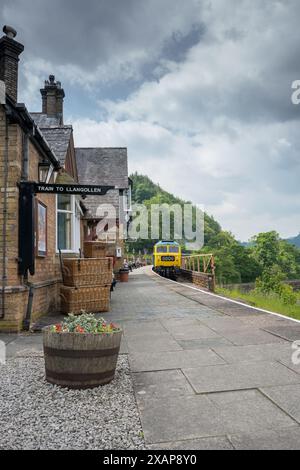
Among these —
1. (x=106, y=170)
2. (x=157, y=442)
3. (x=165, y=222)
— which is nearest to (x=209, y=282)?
(x=157, y=442)

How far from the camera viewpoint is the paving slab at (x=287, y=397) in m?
3.43

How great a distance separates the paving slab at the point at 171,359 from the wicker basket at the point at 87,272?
4.10 metres

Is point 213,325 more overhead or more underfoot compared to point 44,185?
more underfoot

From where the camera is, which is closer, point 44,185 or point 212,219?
point 44,185

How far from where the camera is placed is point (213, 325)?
7711mm

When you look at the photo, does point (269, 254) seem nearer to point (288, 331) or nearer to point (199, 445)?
point (288, 331)

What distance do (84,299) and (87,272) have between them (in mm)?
655

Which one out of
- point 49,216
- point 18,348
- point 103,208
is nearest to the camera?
point 18,348

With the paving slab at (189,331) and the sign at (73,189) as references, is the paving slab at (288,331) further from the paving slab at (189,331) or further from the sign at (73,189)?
the sign at (73,189)

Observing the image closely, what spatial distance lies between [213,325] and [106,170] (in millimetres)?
23635

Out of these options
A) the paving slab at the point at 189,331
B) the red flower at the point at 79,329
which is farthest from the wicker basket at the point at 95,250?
the red flower at the point at 79,329

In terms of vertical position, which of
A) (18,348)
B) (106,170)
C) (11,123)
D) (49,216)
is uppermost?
(106,170)
